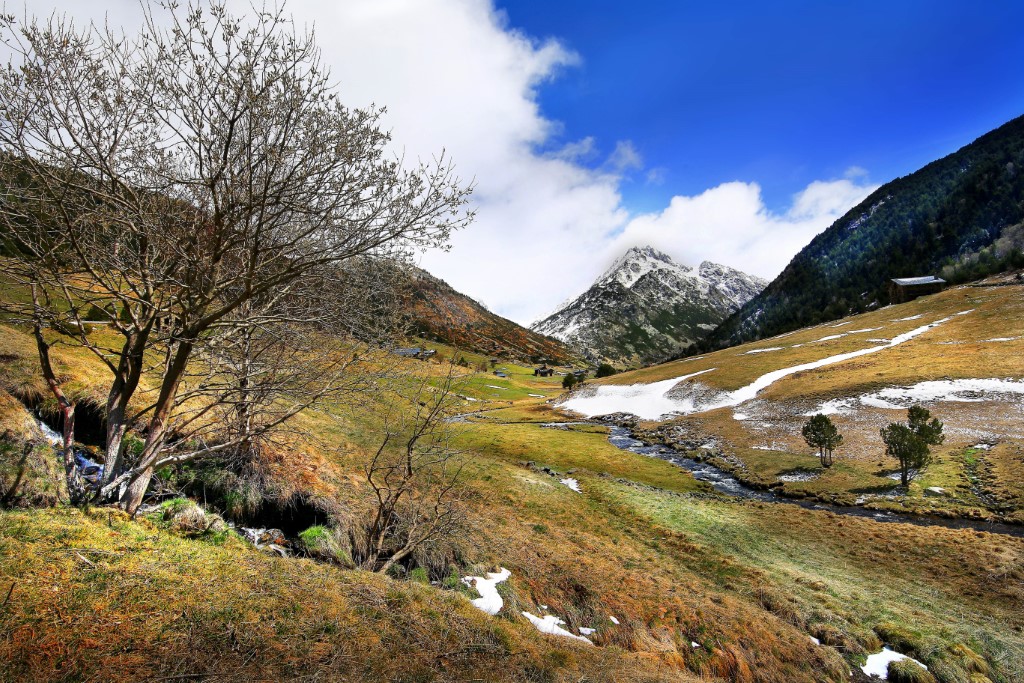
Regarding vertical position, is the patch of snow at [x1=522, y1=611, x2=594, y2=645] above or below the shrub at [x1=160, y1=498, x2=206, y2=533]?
below

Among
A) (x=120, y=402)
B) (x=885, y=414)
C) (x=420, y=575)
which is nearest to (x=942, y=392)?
(x=885, y=414)

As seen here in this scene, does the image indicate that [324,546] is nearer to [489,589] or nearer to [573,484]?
[489,589]

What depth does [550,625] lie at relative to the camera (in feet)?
32.8

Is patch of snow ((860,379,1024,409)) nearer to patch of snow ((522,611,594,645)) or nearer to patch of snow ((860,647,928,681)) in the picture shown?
patch of snow ((860,647,928,681))

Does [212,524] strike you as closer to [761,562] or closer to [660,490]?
[761,562]

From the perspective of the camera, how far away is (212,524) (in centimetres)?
880

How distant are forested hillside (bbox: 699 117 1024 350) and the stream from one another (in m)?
117

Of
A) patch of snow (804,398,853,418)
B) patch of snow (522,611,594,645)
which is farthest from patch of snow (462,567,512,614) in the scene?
patch of snow (804,398,853,418)

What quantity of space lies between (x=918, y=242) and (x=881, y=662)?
692 ft

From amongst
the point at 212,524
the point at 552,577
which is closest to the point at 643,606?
the point at 552,577

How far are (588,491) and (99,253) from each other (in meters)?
27.4

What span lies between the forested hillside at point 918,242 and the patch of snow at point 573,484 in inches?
5306

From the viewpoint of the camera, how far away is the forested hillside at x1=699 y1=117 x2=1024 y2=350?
432 feet

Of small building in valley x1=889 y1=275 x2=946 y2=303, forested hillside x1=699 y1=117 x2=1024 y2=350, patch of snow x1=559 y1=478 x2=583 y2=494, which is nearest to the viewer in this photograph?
patch of snow x1=559 y1=478 x2=583 y2=494
